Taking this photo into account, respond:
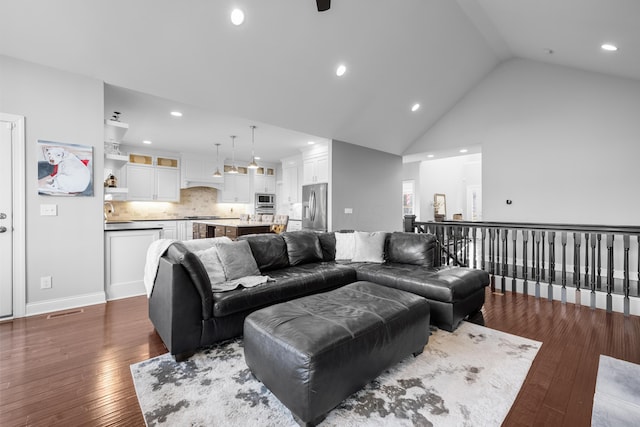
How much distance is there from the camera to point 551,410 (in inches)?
63.8

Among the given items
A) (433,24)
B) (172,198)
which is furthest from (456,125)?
(172,198)

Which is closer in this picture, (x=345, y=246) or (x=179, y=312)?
(x=179, y=312)

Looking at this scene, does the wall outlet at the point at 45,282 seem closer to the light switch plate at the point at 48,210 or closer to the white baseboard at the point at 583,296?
the light switch plate at the point at 48,210

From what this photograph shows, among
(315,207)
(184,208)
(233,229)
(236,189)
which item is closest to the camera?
(233,229)

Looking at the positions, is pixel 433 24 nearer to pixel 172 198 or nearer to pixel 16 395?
pixel 16 395

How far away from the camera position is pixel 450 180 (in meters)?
11.3

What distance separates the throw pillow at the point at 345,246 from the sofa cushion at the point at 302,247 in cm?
28

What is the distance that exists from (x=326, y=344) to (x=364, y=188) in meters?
5.29

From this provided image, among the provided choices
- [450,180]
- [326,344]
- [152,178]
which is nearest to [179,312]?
[326,344]

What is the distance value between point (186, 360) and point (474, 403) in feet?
6.50

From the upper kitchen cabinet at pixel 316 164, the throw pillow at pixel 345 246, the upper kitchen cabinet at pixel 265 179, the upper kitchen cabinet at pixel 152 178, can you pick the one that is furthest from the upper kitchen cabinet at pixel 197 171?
the throw pillow at pixel 345 246

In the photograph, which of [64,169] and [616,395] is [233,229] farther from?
[616,395]

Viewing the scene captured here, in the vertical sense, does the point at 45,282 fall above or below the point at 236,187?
below

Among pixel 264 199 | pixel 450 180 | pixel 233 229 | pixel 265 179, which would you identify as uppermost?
pixel 450 180
